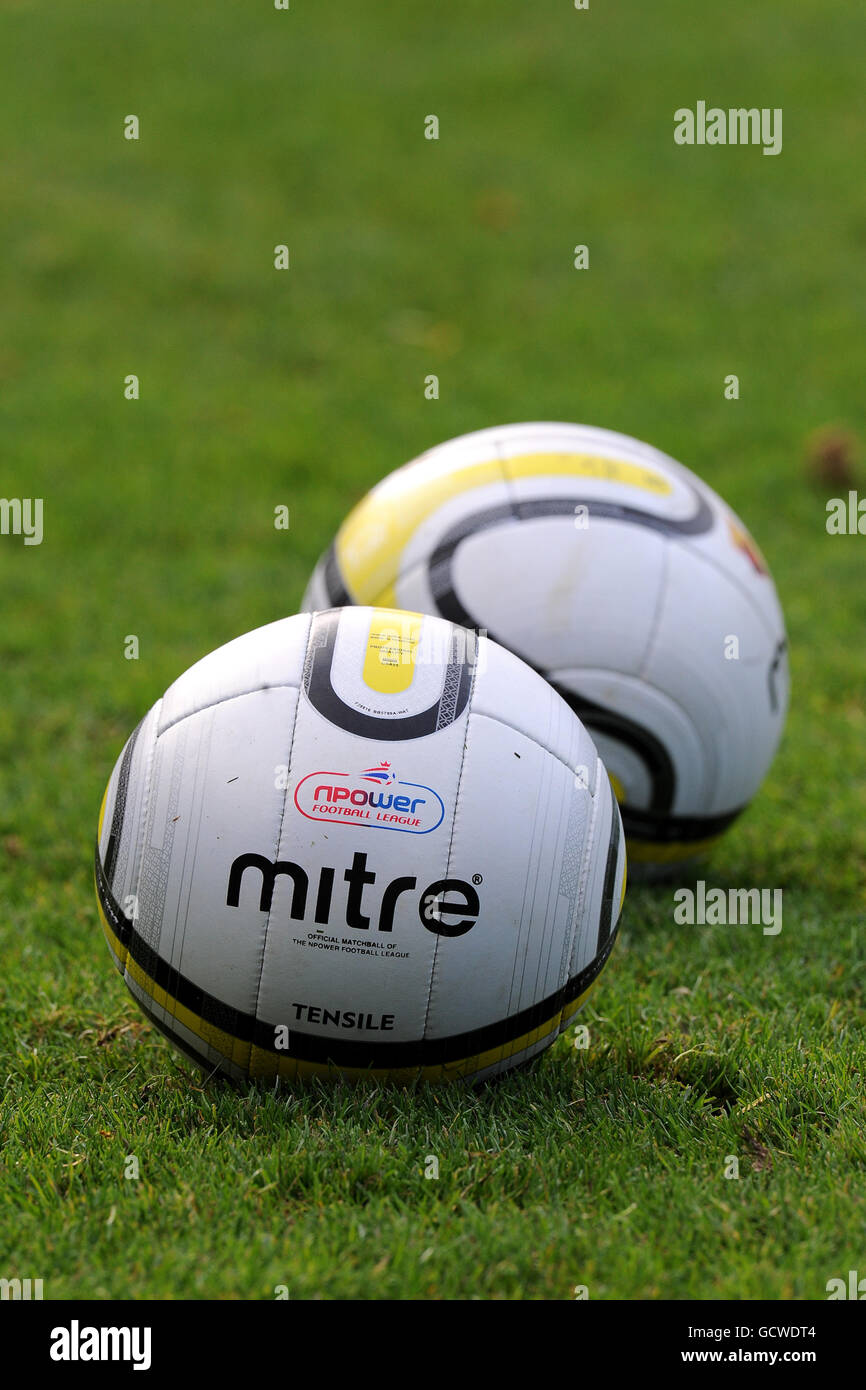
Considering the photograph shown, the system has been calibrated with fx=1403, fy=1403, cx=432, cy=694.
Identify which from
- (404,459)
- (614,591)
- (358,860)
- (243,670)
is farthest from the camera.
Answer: (404,459)

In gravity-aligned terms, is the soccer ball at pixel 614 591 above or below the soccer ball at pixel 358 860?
above

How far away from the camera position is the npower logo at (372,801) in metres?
3.06

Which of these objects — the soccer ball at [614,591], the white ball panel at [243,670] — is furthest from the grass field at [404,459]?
the white ball panel at [243,670]

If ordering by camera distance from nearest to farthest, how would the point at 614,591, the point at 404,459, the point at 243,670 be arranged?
the point at 243,670 → the point at 614,591 → the point at 404,459

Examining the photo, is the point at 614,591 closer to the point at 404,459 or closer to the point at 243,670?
the point at 243,670

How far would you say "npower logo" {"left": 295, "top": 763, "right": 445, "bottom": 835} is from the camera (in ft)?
10.1

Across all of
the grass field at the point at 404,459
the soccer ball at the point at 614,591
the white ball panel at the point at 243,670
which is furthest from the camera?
the soccer ball at the point at 614,591

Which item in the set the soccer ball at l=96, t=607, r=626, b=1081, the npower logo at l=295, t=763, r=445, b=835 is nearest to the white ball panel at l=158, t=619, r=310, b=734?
the soccer ball at l=96, t=607, r=626, b=1081

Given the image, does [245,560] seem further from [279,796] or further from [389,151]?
[389,151]

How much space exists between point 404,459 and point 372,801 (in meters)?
5.71

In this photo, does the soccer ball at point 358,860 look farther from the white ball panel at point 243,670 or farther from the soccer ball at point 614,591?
the soccer ball at point 614,591

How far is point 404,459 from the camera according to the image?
8531 millimetres

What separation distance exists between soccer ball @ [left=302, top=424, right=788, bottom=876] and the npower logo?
1.13m

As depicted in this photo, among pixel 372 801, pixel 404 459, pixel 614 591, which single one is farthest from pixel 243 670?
pixel 404 459
